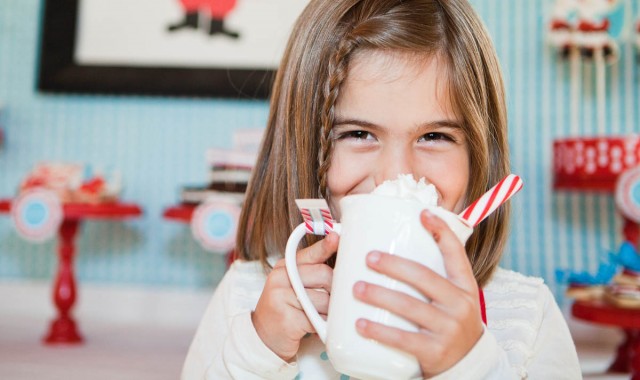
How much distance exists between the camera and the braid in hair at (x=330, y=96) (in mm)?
657

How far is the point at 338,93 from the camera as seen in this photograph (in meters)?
0.68

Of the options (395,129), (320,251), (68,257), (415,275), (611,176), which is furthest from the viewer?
(68,257)

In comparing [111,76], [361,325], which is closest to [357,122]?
[361,325]

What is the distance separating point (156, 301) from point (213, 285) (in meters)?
0.21

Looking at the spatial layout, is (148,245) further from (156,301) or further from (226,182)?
(226,182)

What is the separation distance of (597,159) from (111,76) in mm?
1698

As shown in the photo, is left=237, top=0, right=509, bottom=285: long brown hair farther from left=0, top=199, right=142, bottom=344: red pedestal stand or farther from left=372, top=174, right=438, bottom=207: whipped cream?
left=0, top=199, right=142, bottom=344: red pedestal stand

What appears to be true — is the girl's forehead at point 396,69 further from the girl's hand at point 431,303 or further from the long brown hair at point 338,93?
the girl's hand at point 431,303

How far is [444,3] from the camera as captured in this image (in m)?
0.73

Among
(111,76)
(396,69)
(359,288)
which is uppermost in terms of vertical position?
(111,76)

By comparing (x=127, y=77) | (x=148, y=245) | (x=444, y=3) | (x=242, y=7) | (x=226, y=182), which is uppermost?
(x=242, y=7)

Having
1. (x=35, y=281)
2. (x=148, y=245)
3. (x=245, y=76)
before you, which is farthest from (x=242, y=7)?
(x=35, y=281)

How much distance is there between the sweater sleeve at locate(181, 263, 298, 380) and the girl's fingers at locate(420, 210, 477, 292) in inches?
8.1

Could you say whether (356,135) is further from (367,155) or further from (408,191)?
(408,191)
